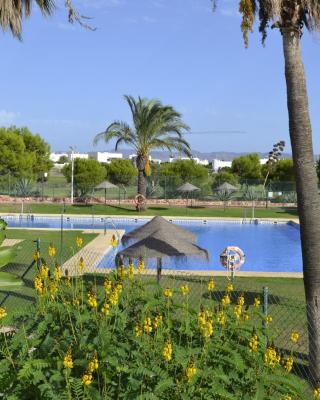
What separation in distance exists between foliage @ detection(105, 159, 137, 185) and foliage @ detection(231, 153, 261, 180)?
12064 millimetres

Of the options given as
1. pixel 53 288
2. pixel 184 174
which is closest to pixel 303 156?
pixel 53 288

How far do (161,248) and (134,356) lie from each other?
643 cm

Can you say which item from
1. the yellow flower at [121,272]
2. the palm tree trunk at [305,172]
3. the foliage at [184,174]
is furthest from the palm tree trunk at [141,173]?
the yellow flower at [121,272]

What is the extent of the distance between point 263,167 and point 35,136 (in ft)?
67.2

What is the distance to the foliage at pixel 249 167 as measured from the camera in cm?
5306

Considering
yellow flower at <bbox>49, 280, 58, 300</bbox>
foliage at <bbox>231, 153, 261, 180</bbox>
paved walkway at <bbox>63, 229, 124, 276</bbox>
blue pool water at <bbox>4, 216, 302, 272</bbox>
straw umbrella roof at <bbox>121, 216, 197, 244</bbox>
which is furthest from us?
foliage at <bbox>231, 153, 261, 180</bbox>

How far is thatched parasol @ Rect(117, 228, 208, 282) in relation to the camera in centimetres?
1099

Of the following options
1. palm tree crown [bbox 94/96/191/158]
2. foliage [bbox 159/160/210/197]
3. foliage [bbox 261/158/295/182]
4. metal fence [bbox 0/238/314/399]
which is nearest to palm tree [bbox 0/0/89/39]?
metal fence [bbox 0/238/314/399]

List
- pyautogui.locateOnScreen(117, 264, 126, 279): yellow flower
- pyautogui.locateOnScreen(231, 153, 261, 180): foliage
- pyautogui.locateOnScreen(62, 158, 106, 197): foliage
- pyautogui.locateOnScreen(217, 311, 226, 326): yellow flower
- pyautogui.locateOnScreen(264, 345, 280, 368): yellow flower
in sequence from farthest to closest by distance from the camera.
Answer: pyautogui.locateOnScreen(231, 153, 261, 180): foliage, pyautogui.locateOnScreen(62, 158, 106, 197): foliage, pyautogui.locateOnScreen(117, 264, 126, 279): yellow flower, pyautogui.locateOnScreen(217, 311, 226, 326): yellow flower, pyautogui.locateOnScreen(264, 345, 280, 368): yellow flower

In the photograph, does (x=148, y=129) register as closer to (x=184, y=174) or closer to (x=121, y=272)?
(x=184, y=174)

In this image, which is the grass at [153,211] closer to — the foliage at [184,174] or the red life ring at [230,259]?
the foliage at [184,174]

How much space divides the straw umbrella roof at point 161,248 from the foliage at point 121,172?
113ft

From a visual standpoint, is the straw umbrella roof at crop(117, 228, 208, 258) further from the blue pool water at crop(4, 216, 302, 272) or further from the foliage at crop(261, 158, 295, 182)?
the foliage at crop(261, 158, 295, 182)

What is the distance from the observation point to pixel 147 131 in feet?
104
